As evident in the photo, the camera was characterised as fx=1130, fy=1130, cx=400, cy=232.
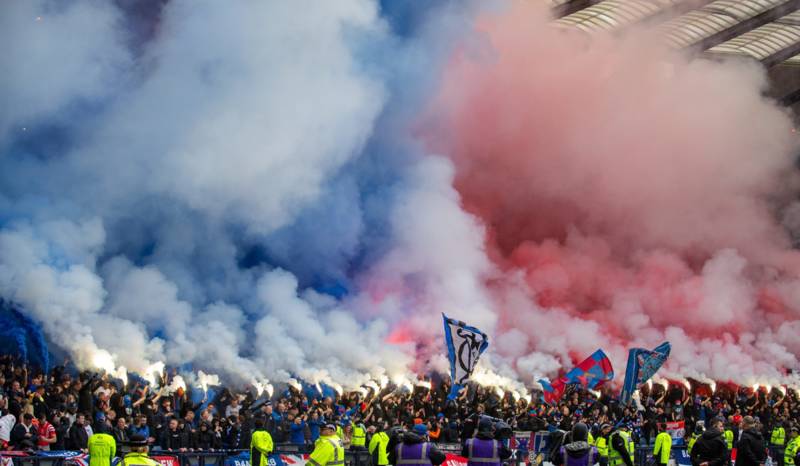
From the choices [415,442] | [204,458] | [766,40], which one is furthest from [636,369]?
[766,40]

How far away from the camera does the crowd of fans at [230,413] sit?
1527cm

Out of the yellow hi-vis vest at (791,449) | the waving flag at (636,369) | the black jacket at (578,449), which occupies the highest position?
the waving flag at (636,369)

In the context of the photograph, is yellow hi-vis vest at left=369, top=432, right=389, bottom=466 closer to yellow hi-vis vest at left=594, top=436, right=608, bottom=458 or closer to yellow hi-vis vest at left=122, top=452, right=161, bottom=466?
yellow hi-vis vest at left=594, top=436, right=608, bottom=458

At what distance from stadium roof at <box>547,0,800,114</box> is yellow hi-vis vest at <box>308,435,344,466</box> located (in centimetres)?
2399

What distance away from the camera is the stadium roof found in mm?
35312

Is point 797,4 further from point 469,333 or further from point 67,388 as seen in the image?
point 67,388

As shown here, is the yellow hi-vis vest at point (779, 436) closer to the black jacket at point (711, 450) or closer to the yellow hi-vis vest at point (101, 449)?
the black jacket at point (711, 450)

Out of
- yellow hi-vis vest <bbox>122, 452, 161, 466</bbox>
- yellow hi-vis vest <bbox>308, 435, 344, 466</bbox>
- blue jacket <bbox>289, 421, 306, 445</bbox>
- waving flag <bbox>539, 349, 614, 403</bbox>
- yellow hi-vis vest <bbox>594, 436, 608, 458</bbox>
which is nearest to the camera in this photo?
yellow hi-vis vest <bbox>122, 452, 161, 466</bbox>

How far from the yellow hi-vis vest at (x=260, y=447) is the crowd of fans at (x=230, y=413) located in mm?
825

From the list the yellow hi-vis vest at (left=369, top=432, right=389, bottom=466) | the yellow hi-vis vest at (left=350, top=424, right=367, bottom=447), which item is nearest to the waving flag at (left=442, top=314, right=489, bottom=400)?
the yellow hi-vis vest at (left=350, top=424, right=367, bottom=447)

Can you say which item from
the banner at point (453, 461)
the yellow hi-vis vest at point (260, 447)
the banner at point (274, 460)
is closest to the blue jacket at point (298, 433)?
the banner at point (274, 460)

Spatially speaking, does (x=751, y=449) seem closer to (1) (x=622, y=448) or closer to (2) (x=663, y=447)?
(1) (x=622, y=448)

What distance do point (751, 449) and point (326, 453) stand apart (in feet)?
14.6

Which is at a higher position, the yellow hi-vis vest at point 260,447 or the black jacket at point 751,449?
the yellow hi-vis vest at point 260,447
